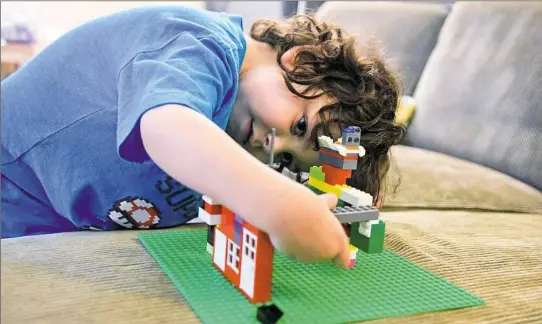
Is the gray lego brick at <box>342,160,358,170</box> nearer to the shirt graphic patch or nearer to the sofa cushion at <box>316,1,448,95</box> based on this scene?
the shirt graphic patch

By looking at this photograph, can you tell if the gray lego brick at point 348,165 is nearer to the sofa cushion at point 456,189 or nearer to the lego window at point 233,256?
the lego window at point 233,256

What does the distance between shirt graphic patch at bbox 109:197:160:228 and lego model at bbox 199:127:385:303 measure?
18cm

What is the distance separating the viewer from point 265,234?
53cm

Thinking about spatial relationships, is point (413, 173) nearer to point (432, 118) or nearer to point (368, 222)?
point (432, 118)

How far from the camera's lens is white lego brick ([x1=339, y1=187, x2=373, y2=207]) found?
0.62m

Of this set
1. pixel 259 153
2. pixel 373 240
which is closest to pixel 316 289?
pixel 373 240

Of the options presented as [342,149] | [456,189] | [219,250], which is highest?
[342,149]

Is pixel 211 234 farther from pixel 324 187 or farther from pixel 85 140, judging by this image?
pixel 85 140

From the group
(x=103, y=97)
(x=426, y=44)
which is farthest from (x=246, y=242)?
(x=426, y=44)

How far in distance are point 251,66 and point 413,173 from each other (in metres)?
0.51

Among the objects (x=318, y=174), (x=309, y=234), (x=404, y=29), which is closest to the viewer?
(x=309, y=234)

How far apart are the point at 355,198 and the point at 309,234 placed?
157 millimetres

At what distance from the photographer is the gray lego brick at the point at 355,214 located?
58cm

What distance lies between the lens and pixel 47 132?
825mm
